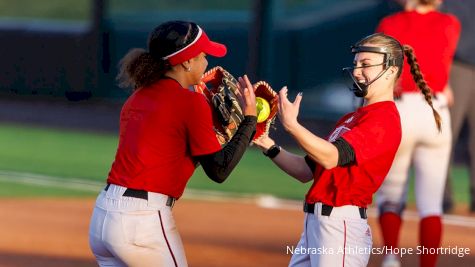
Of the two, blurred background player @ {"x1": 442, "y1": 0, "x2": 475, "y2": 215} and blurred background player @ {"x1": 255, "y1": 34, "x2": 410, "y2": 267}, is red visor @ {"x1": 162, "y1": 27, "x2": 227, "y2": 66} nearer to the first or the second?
blurred background player @ {"x1": 255, "y1": 34, "x2": 410, "y2": 267}

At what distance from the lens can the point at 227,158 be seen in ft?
17.0

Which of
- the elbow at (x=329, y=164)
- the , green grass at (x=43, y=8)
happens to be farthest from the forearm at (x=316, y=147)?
the , green grass at (x=43, y=8)

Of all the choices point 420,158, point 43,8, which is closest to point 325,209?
point 420,158

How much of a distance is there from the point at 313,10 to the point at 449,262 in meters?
11.8

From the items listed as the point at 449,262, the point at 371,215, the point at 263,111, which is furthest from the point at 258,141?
the point at 371,215

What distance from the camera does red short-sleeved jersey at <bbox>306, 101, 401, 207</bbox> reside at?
5273 mm

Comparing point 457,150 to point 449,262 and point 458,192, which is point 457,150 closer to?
point 458,192

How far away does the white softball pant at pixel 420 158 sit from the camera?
816 centimetres

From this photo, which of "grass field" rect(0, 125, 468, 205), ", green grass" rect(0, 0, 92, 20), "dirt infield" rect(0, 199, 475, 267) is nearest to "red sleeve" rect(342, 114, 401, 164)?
"dirt infield" rect(0, 199, 475, 267)

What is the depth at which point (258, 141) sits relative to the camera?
18.7 ft

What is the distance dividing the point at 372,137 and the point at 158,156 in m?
0.90

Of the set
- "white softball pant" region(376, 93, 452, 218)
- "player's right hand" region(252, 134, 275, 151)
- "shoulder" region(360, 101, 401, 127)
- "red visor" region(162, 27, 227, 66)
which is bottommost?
"white softball pant" region(376, 93, 452, 218)

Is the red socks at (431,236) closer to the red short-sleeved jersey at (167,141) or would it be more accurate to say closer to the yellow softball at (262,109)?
the yellow softball at (262,109)

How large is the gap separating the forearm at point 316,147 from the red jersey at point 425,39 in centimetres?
327
